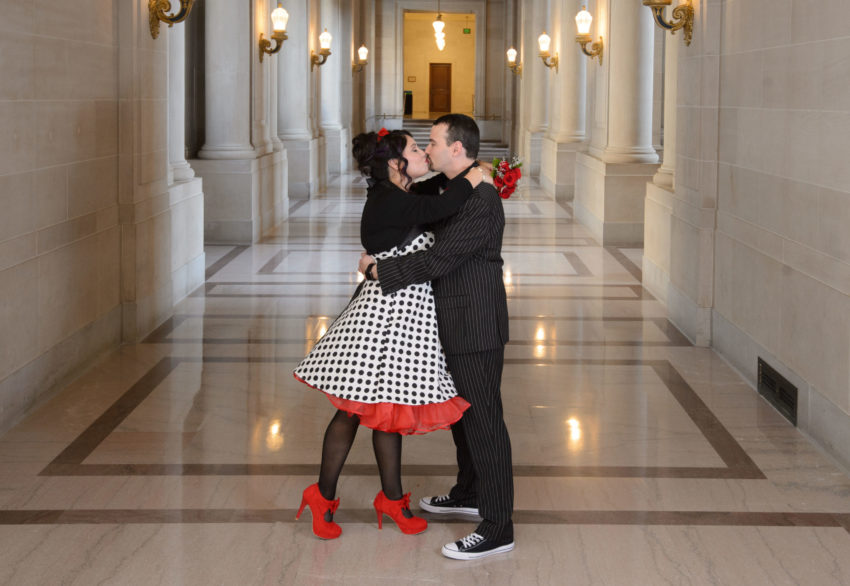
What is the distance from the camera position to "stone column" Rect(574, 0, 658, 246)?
1299 centimetres

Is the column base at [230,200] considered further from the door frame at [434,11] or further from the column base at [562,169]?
the door frame at [434,11]

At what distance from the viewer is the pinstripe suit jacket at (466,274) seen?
12.8ft

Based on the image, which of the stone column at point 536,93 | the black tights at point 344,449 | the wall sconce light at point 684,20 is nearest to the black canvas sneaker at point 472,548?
the black tights at point 344,449

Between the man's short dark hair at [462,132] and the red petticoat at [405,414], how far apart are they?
91 cm

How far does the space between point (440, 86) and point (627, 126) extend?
32.4 m

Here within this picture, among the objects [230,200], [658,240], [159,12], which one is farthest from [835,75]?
[230,200]

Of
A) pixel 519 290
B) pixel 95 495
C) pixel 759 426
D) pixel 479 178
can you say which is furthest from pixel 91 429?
pixel 519 290

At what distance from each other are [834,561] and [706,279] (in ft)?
12.4

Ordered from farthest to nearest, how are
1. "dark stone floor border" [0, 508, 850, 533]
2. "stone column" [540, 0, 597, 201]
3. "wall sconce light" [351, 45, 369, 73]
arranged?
1. "wall sconce light" [351, 45, 369, 73]
2. "stone column" [540, 0, 597, 201]
3. "dark stone floor border" [0, 508, 850, 533]

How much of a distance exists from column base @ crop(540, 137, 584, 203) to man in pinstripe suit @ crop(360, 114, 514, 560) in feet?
46.7

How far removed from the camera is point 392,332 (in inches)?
156

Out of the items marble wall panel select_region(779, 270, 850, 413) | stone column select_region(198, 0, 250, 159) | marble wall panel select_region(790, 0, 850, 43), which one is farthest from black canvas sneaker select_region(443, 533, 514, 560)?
stone column select_region(198, 0, 250, 159)

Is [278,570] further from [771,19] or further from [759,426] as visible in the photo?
[771,19]

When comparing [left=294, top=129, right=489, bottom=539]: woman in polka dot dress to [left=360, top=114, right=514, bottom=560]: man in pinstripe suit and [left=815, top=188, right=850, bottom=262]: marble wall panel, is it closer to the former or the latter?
[left=360, top=114, right=514, bottom=560]: man in pinstripe suit
